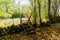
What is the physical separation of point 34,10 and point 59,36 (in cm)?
109

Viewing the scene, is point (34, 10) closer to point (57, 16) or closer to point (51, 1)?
point (51, 1)

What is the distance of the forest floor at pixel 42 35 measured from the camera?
3.93 m

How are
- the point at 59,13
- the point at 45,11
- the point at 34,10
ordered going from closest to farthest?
the point at 34,10 → the point at 45,11 → the point at 59,13

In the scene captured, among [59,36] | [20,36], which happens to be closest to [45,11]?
[59,36]

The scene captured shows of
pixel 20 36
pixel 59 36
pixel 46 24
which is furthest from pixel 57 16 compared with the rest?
pixel 20 36

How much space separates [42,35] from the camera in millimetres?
4207

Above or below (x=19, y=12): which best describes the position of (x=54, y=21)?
below

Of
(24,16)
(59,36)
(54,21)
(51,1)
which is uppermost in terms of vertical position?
(51,1)

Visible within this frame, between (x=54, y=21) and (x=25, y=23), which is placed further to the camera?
(x=54, y=21)

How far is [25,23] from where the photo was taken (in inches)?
167

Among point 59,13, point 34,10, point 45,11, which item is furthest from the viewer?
point 59,13

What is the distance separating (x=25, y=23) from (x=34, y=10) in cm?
48

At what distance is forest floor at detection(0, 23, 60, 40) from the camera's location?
12.9ft

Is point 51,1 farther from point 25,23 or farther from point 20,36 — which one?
point 20,36
